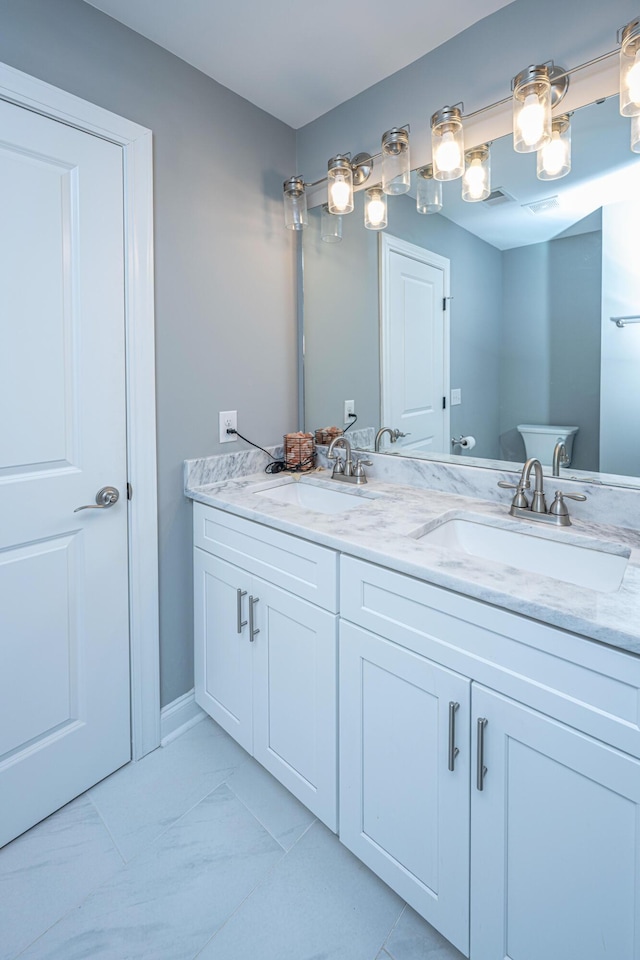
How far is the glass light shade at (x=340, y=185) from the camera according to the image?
1777 millimetres

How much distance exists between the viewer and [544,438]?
1.47 metres

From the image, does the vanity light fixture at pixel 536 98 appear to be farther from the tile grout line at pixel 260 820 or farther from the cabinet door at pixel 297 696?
the tile grout line at pixel 260 820

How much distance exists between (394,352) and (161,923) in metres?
1.78

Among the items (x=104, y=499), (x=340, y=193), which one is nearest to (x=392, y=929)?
(x=104, y=499)

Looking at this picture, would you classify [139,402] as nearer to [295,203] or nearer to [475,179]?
[295,203]

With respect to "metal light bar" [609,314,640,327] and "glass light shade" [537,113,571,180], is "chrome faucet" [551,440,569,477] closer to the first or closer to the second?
"metal light bar" [609,314,640,327]

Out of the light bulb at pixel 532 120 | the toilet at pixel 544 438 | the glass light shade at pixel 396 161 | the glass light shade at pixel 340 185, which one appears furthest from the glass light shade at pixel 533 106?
the toilet at pixel 544 438

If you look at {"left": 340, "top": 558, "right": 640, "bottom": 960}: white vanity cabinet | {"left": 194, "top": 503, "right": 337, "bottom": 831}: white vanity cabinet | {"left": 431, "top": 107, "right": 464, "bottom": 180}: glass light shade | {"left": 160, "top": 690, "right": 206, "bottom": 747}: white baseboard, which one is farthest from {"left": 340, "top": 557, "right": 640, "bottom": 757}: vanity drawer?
{"left": 431, "top": 107, "right": 464, "bottom": 180}: glass light shade

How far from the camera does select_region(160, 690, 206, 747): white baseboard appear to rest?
1744 millimetres

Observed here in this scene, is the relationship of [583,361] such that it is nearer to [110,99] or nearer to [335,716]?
[335,716]

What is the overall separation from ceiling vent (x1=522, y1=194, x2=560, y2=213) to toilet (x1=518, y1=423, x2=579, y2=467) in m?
0.60

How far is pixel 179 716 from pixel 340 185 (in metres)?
2.02

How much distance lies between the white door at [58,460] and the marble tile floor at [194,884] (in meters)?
0.16

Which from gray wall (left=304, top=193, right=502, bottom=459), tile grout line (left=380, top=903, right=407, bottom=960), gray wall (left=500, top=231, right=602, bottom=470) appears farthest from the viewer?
gray wall (left=304, top=193, right=502, bottom=459)
